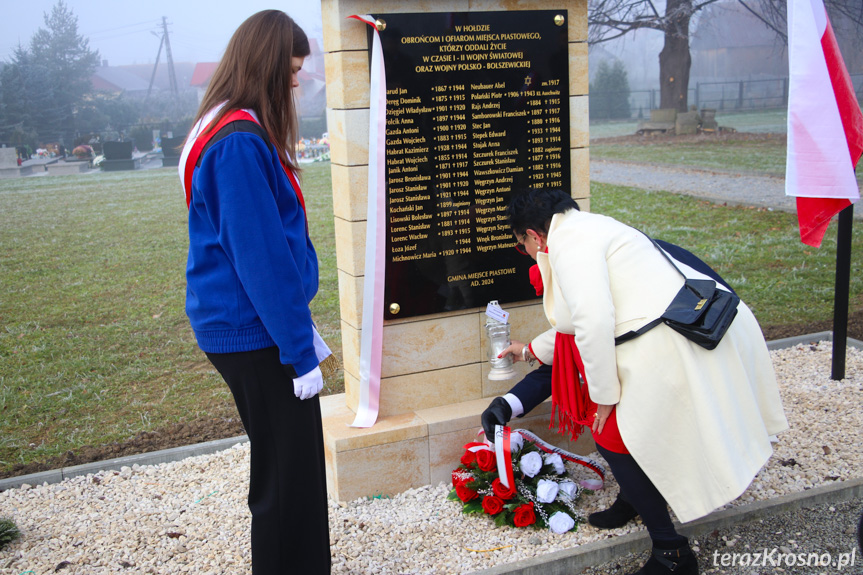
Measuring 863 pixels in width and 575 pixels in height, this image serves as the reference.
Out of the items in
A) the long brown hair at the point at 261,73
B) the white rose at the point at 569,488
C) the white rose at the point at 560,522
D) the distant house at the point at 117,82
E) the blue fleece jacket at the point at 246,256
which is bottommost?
the white rose at the point at 560,522

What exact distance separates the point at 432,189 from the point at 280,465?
1668 millimetres

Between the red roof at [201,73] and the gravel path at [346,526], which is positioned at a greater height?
the red roof at [201,73]

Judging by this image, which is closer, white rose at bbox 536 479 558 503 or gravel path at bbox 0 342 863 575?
gravel path at bbox 0 342 863 575

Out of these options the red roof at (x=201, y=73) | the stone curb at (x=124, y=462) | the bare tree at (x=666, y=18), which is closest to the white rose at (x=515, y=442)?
the stone curb at (x=124, y=462)

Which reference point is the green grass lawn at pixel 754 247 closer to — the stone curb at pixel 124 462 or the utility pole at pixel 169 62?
the stone curb at pixel 124 462

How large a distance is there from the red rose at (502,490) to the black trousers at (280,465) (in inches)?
39.7

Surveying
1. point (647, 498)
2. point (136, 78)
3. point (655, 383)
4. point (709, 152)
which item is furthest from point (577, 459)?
point (709, 152)

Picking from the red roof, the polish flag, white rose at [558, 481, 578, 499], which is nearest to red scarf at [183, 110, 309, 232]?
white rose at [558, 481, 578, 499]

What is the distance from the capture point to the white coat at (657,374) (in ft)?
8.99

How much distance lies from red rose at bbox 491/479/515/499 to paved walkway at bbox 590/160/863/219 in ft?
28.3

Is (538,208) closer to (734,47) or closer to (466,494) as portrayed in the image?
(466,494)

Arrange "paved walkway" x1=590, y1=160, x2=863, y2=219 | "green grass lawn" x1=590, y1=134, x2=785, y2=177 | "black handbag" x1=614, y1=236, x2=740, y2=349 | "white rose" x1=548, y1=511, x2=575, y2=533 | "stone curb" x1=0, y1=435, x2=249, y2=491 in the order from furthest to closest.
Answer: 1. "green grass lawn" x1=590, y1=134, x2=785, y2=177
2. "paved walkway" x1=590, y1=160, x2=863, y2=219
3. "stone curb" x1=0, y1=435, x2=249, y2=491
4. "white rose" x1=548, y1=511, x2=575, y2=533
5. "black handbag" x1=614, y1=236, x2=740, y2=349

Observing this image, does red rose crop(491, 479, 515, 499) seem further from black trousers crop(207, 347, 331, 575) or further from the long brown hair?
the long brown hair

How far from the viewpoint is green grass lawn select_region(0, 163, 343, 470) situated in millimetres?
5191
